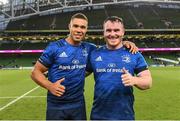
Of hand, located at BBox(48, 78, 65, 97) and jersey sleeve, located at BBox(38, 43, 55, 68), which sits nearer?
hand, located at BBox(48, 78, 65, 97)

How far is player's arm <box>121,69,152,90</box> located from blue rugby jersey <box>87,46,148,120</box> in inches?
5.4

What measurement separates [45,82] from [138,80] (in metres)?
1.63

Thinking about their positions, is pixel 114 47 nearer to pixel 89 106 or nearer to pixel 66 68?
pixel 66 68

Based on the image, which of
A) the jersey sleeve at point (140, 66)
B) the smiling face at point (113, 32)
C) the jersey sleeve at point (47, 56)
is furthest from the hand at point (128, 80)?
the jersey sleeve at point (47, 56)

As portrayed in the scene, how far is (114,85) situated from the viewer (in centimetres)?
643

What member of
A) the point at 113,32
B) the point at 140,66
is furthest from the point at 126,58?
the point at 113,32

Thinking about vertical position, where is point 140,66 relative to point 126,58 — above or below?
below

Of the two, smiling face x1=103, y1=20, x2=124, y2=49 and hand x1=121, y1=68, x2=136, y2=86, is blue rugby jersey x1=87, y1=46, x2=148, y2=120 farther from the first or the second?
hand x1=121, y1=68, x2=136, y2=86

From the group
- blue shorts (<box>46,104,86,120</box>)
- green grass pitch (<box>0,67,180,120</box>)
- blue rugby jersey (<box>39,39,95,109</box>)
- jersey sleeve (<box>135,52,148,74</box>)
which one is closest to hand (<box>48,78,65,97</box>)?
blue rugby jersey (<box>39,39,95,109</box>)

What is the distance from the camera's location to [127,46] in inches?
261

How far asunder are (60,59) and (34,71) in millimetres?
471

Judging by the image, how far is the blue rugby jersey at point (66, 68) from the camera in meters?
7.08

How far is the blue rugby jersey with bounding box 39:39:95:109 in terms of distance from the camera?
7.08 meters

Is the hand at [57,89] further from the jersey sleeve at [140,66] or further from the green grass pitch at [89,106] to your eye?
the green grass pitch at [89,106]
